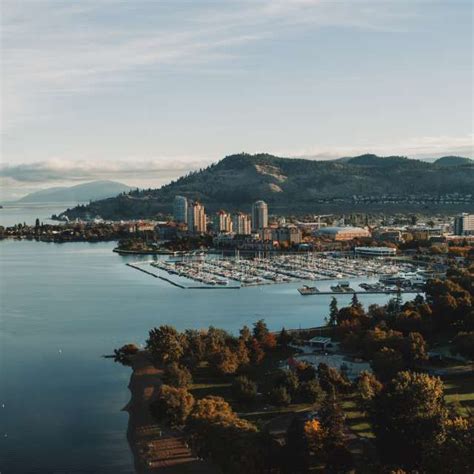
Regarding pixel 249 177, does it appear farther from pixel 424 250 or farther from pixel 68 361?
pixel 68 361

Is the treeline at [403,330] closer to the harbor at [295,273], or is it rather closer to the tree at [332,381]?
the tree at [332,381]

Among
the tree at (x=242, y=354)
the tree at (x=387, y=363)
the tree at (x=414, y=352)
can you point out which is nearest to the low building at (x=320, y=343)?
the tree at (x=242, y=354)

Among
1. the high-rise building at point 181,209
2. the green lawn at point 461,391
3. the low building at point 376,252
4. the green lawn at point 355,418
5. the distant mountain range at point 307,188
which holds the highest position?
the distant mountain range at point 307,188

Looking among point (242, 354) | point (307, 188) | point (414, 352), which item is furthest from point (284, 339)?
point (307, 188)

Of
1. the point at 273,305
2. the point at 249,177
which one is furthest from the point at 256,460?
the point at 249,177

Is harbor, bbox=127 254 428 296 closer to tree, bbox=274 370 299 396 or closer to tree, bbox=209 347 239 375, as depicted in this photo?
tree, bbox=209 347 239 375
